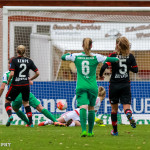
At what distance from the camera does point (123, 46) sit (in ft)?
29.3

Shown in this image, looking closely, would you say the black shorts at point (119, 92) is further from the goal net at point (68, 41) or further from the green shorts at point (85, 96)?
the goal net at point (68, 41)

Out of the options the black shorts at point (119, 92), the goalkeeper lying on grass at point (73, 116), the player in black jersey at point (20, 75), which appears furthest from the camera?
the goalkeeper lying on grass at point (73, 116)

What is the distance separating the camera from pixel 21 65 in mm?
11555

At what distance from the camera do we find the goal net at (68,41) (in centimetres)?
1400

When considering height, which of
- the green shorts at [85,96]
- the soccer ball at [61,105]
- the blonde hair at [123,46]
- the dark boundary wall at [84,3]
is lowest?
the soccer ball at [61,105]

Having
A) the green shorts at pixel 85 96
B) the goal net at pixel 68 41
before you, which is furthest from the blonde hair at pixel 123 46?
the goal net at pixel 68 41

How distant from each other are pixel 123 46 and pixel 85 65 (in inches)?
28.4

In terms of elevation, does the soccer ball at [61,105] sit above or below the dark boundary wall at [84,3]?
below

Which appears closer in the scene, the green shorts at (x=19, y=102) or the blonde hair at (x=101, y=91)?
the green shorts at (x=19, y=102)

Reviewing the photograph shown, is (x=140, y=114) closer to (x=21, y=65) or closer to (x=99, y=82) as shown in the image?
(x=99, y=82)

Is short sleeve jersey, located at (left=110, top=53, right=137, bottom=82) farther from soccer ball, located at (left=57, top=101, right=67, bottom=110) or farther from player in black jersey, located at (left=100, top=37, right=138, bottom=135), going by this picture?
soccer ball, located at (left=57, top=101, right=67, bottom=110)

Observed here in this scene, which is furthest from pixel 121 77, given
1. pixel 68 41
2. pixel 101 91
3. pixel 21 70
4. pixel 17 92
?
pixel 68 41

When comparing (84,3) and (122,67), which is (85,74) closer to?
(122,67)

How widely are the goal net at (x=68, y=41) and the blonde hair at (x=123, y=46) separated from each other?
5133 millimetres
